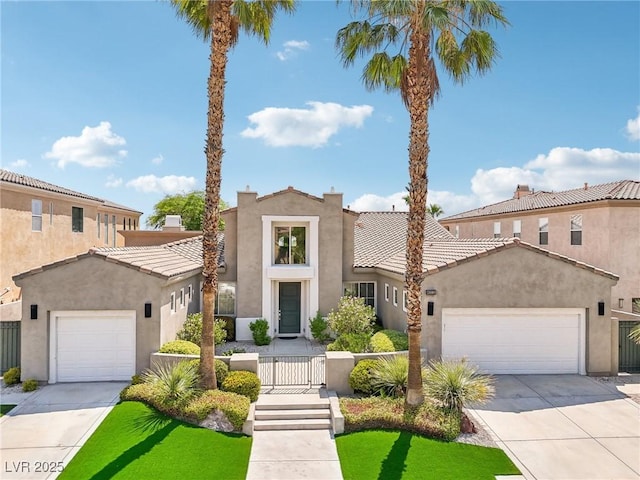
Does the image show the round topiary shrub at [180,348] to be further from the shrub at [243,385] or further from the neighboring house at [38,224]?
the neighboring house at [38,224]

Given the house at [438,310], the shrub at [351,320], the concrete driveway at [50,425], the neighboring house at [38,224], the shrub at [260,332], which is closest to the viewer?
the concrete driveway at [50,425]

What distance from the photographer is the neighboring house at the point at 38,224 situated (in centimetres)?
2109

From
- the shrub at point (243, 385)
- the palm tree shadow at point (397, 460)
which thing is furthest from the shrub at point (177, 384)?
the palm tree shadow at point (397, 460)

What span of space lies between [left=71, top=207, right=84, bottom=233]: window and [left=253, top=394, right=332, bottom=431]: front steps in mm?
23937

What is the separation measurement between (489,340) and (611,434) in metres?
4.73

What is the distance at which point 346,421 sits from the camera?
33.9ft

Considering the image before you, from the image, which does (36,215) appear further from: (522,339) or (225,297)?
(522,339)

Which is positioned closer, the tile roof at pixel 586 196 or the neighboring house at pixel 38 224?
the tile roof at pixel 586 196

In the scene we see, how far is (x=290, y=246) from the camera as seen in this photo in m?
19.7

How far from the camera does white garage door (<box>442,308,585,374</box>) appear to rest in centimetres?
1445

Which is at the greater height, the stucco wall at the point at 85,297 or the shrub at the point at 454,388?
the stucco wall at the point at 85,297

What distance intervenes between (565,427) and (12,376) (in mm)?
17094

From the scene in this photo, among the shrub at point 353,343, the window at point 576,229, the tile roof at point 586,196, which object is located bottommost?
the shrub at point 353,343

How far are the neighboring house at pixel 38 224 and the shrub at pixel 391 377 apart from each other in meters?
20.6
